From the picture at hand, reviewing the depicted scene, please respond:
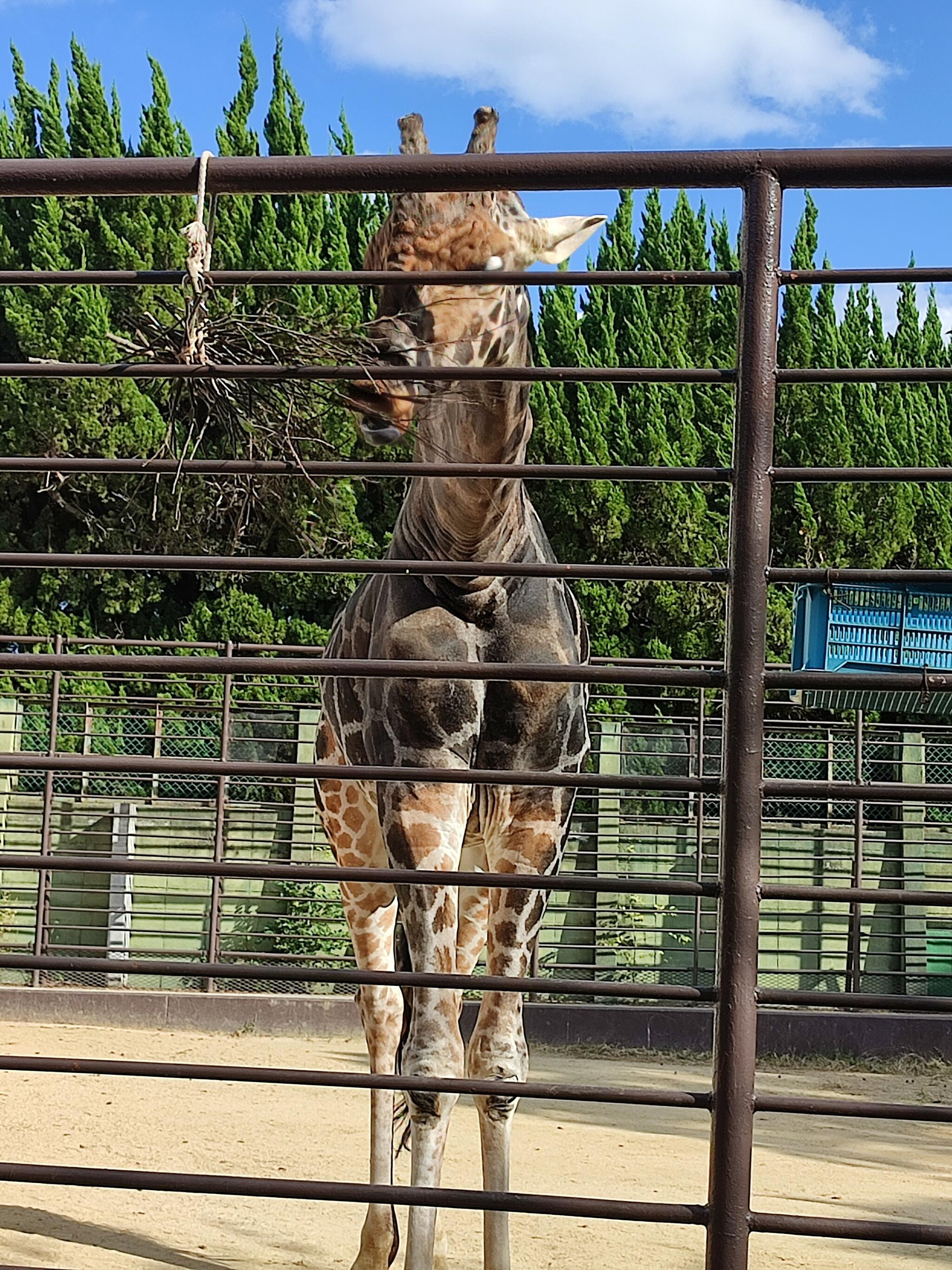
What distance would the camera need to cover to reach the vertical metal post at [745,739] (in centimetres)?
174

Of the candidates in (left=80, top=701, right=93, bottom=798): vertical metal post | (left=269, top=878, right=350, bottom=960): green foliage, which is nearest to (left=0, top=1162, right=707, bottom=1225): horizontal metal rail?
(left=269, top=878, right=350, bottom=960): green foliage

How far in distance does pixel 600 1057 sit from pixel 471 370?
7644 mm

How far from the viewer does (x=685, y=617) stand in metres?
13.8

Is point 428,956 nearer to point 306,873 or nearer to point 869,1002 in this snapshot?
point 306,873

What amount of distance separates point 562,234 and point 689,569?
1.64m

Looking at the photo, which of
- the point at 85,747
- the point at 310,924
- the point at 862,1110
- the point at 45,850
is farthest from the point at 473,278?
the point at 310,924

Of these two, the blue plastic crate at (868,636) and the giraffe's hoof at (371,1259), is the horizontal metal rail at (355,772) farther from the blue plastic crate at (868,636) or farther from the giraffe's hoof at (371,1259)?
the blue plastic crate at (868,636)

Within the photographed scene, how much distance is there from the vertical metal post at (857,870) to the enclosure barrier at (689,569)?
279 inches

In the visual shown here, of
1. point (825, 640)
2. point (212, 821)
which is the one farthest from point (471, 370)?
point (212, 821)

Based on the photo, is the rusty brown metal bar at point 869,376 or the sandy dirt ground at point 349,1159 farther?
the sandy dirt ground at point 349,1159

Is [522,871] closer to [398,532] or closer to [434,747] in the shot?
[434,747]

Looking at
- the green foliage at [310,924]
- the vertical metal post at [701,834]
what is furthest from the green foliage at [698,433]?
the green foliage at [310,924]

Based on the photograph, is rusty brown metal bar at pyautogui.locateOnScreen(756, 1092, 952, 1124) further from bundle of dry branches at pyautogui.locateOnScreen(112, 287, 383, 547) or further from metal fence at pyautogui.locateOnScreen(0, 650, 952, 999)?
metal fence at pyautogui.locateOnScreen(0, 650, 952, 999)

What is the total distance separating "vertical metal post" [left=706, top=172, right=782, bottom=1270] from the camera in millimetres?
1737
